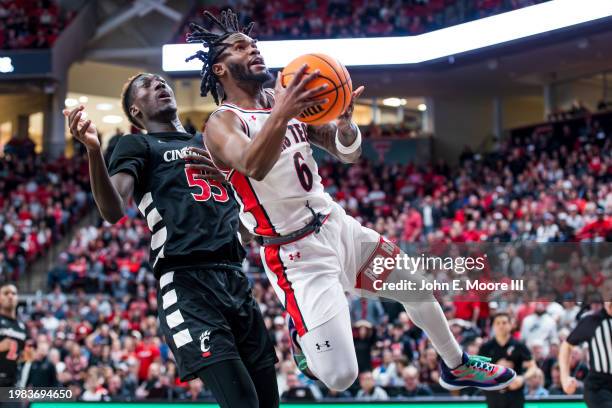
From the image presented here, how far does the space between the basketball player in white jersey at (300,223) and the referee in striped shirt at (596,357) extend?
2.65 metres

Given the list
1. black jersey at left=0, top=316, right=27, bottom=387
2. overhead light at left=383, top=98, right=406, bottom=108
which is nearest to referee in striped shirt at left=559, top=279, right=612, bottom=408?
black jersey at left=0, top=316, right=27, bottom=387

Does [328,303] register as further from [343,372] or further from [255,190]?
[255,190]

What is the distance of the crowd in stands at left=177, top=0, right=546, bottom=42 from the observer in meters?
21.8

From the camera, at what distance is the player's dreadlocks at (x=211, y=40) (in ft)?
16.6

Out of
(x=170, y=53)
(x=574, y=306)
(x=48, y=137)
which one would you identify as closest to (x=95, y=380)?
(x=574, y=306)

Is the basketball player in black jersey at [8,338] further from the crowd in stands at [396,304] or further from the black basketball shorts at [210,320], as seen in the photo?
the black basketball shorts at [210,320]

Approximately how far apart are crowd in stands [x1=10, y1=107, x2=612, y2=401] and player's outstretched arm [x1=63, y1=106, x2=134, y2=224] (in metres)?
4.06

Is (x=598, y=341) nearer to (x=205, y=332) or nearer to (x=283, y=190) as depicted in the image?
(x=283, y=190)

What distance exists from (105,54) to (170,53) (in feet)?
10.0

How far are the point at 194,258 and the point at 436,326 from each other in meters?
1.47

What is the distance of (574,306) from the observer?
37.7 ft

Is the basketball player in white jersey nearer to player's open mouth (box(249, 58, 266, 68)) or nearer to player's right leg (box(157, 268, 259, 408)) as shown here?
player's open mouth (box(249, 58, 266, 68))

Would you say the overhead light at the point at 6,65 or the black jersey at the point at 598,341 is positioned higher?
the overhead light at the point at 6,65

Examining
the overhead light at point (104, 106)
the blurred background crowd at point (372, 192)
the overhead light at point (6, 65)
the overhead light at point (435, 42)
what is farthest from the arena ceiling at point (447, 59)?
the overhead light at point (6, 65)
